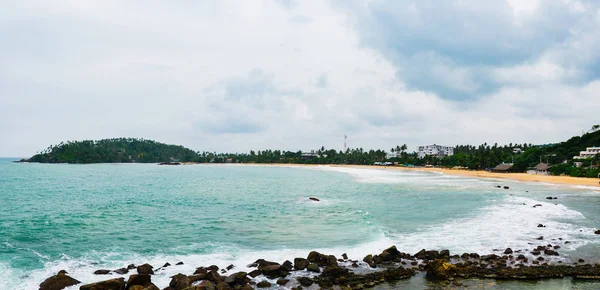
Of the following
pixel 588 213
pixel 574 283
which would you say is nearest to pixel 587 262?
pixel 574 283

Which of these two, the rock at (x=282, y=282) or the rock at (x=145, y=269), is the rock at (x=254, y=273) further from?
the rock at (x=145, y=269)

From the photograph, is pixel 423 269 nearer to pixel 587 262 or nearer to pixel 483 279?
pixel 483 279

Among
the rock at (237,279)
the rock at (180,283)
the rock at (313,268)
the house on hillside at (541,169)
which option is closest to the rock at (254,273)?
the rock at (237,279)

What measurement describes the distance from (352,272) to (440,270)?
3.29 m

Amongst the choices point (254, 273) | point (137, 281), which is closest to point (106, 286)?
point (137, 281)

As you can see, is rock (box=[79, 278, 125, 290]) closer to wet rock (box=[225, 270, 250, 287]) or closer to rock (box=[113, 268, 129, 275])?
rock (box=[113, 268, 129, 275])

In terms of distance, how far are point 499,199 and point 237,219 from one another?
28450 mm

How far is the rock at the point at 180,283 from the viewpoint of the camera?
13172mm

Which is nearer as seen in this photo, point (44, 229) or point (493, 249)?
point (493, 249)

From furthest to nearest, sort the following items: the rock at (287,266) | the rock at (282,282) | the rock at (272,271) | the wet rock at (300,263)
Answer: the wet rock at (300,263), the rock at (287,266), the rock at (272,271), the rock at (282,282)

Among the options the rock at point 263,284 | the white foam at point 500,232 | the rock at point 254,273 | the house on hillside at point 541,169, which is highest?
the house on hillside at point 541,169

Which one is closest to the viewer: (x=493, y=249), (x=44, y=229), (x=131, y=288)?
(x=131, y=288)

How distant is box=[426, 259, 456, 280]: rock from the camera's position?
1417 centimetres

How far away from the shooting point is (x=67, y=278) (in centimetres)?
1376
